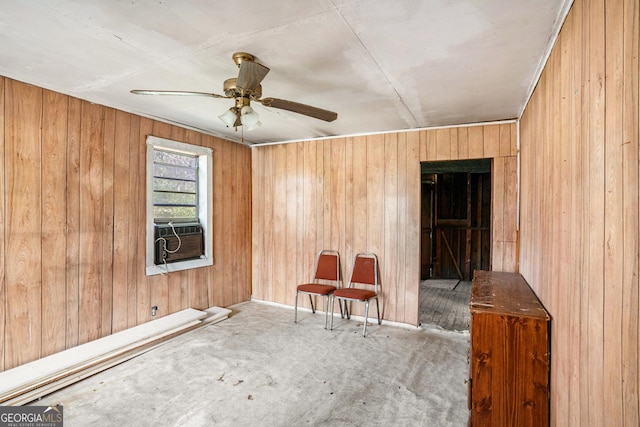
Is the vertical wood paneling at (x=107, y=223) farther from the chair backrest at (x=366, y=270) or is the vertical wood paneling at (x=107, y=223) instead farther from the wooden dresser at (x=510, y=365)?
the wooden dresser at (x=510, y=365)

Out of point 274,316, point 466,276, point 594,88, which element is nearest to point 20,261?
point 274,316

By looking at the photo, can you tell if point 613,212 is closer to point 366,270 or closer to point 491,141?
point 491,141

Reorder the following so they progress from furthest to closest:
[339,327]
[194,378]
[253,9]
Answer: [339,327] < [194,378] < [253,9]

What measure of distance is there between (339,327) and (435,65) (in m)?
2.85

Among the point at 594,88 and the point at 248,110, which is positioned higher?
the point at 248,110

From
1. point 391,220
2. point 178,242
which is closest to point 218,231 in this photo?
point 178,242

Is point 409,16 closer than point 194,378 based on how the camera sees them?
Yes

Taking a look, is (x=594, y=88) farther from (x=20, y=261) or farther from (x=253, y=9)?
(x=20, y=261)

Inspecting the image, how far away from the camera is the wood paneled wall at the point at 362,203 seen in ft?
11.0

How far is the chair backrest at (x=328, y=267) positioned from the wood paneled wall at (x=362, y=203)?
101mm

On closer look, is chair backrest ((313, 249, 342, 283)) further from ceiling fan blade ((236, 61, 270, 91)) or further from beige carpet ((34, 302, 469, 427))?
ceiling fan blade ((236, 61, 270, 91))

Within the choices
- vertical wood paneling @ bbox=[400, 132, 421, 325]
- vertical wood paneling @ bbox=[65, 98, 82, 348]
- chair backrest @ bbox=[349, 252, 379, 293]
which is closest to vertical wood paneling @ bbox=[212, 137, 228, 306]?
vertical wood paneling @ bbox=[65, 98, 82, 348]

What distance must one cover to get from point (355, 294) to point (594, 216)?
2671 millimetres

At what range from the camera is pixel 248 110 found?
7.02ft
